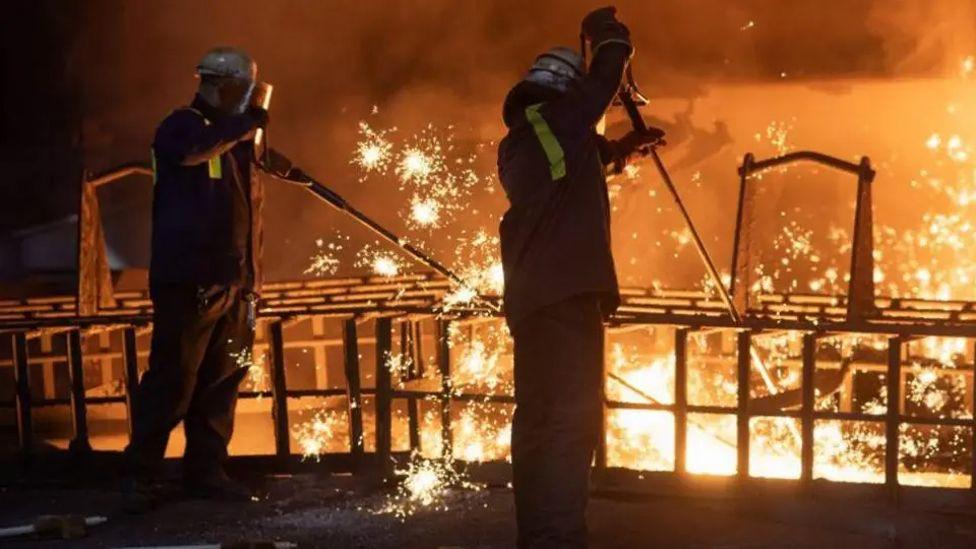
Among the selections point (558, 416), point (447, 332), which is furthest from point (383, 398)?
point (558, 416)

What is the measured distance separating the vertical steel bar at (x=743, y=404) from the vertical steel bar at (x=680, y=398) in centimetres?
25

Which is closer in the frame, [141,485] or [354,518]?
[354,518]

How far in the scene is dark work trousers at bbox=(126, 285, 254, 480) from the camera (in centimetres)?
512

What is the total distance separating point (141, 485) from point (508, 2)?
833cm

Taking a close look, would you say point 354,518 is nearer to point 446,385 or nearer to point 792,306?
point 446,385

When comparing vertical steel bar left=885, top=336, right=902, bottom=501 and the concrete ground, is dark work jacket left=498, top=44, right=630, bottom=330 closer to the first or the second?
the concrete ground

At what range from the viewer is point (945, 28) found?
10695 mm

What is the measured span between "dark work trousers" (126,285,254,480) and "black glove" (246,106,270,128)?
77cm

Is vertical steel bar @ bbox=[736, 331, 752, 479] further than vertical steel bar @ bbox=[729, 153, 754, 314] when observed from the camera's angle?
No

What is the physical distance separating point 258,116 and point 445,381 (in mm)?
1520

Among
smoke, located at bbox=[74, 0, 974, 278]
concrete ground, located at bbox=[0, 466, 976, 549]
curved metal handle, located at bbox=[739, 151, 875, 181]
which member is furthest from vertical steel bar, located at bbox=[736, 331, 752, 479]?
smoke, located at bbox=[74, 0, 974, 278]

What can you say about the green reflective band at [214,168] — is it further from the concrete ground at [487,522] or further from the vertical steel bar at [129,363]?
the concrete ground at [487,522]

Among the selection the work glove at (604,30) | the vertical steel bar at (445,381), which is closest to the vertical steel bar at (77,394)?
the vertical steel bar at (445,381)

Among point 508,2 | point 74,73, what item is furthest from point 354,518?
point 74,73
